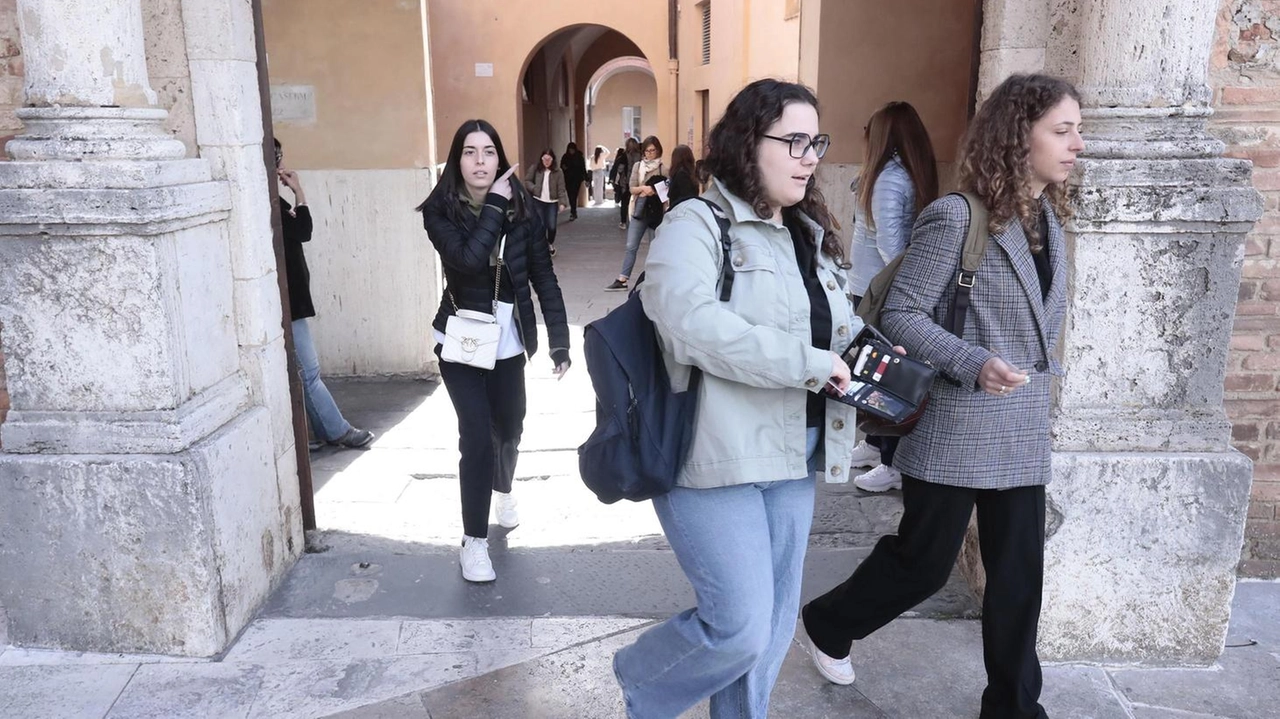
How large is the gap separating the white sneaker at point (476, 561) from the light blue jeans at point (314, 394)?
6.72 feet

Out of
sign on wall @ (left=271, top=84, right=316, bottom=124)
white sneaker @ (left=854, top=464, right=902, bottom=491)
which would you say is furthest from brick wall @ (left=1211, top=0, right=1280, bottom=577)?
sign on wall @ (left=271, top=84, right=316, bottom=124)

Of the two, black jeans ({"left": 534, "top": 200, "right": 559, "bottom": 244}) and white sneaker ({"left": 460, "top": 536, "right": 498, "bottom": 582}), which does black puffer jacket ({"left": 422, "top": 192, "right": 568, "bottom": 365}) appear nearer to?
black jeans ({"left": 534, "top": 200, "right": 559, "bottom": 244})

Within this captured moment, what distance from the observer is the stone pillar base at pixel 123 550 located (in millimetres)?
3098

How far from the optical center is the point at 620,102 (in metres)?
39.3

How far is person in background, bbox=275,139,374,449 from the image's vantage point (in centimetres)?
530

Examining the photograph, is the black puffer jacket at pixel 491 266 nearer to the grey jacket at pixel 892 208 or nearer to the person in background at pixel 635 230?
the grey jacket at pixel 892 208

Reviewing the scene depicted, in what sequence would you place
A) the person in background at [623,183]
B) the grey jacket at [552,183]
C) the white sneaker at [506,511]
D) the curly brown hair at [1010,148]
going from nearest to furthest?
the curly brown hair at [1010,148]
the white sneaker at [506,511]
the grey jacket at [552,183]
the person in background at [623,183]

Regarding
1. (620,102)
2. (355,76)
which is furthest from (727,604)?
(620,102)

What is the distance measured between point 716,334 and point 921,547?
1.05 metres

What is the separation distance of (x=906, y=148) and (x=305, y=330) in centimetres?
328

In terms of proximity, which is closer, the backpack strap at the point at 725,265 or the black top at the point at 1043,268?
the backpack strap at the point at 725,265

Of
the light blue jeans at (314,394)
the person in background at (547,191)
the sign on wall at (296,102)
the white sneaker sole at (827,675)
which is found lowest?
the white sneaker sole at (827,675)

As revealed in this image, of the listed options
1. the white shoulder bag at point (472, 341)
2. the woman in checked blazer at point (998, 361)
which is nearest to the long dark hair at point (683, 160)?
the white shoulder bag at point (472, 341)

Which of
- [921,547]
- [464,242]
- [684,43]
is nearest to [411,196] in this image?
[464,242]
